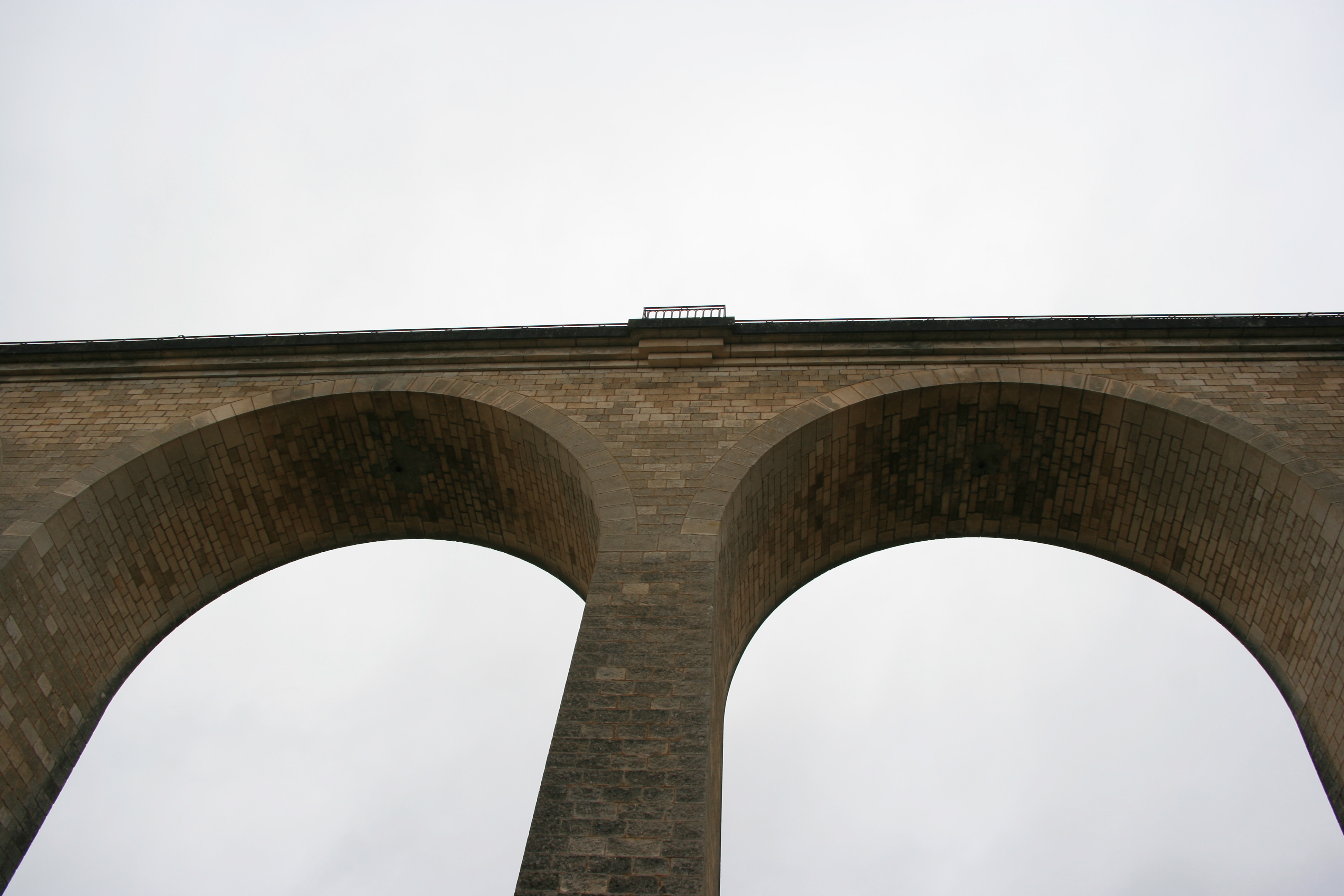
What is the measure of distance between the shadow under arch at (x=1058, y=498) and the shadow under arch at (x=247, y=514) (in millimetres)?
1908

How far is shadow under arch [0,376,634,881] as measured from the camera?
9.99 metres

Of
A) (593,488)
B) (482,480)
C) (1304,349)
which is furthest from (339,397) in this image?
(1304,349)

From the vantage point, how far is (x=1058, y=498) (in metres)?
12.0

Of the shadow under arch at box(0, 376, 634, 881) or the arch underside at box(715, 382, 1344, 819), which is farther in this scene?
the shadow under arch at box(0, 376, 634, 881)

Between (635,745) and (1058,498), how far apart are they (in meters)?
7.18

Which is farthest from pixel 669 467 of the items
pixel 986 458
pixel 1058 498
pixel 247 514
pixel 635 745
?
pixel 247 514

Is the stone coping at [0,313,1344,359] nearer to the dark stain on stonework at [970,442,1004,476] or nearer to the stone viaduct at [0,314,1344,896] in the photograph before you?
the stone viaduct at [0,314,1344,896]

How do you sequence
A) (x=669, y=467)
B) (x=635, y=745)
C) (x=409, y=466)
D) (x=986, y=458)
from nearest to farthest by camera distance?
(x=635, y=745)
(x=669, y=467)
(x=986, y=458)
(x=409, y=466)

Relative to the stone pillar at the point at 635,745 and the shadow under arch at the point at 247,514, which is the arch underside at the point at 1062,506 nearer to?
the stone pillar at the point at 635,745

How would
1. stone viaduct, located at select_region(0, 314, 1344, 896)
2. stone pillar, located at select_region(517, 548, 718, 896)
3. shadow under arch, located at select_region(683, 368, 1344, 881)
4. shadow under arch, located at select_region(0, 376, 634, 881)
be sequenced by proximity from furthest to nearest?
shadow under arch, located at select_region(0, 376, 634, 881)
stone viaduct, located at select_region(0, 314, 1344, 896)
shadow under arch, located at select_region(683, 368, 1344, 881)
stone pillar, located at select_region(517, 548, 718, 896)

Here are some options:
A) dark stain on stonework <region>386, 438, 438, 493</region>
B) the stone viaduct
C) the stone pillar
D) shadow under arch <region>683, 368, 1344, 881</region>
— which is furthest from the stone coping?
the stone pillar

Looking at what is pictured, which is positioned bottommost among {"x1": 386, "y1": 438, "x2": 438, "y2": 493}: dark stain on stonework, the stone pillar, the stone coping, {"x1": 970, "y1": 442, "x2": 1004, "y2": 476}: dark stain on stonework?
the stone pillar

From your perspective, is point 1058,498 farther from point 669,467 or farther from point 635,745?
point 635,745

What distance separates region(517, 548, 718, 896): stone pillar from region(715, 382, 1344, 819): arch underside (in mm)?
834
